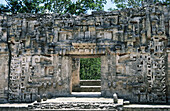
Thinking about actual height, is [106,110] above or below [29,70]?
below

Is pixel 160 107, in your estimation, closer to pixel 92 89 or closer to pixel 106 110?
pixel 106 110

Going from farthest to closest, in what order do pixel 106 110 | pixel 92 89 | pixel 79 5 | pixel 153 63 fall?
pixel 79 5, pixel 92 89, pixel 153 63, pixel 106 110

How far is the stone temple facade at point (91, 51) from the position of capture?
10.5 meters

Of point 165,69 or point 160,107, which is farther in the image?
point 165,69

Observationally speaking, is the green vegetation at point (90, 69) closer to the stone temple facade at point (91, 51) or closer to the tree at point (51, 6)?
the tree at point (51, 6)

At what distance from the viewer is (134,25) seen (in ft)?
36.1

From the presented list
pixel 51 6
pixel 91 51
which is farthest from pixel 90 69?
pixel 91 51

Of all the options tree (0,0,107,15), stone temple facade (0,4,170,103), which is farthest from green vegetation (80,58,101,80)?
stone temple facade (0,4,170,103)

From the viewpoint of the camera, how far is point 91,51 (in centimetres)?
1105

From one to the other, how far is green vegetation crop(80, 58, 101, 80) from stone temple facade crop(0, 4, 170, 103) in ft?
39.3


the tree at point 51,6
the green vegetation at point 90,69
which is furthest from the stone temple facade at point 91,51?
the green vegetation at point 90,69

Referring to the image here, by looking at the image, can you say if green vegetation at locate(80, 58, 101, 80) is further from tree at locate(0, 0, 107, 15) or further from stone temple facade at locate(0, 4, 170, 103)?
stone temple facade at locate(0, 4, 170, 103)

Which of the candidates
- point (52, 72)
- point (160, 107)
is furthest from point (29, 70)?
point (160, 107)

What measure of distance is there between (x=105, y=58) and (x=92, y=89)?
4.20 m
